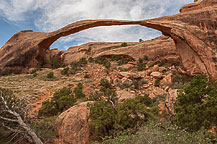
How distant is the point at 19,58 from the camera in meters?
15.6

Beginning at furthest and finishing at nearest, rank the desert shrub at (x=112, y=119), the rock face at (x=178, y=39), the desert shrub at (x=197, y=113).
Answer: the rock face at (x=178, y=39)
the desert shrub at (x=112, y=119)
the desert shrub at (x=197, y=113)

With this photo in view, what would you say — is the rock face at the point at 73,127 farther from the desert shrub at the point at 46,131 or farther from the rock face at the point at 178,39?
the rock face at the point at 178,39

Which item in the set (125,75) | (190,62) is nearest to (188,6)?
(190,62)

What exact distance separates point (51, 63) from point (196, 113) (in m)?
20.2

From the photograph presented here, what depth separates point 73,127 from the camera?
14.8ft

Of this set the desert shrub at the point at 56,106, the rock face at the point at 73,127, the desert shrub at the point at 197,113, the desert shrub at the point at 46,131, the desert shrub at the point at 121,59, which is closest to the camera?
the desert shrub at the point at 197,113

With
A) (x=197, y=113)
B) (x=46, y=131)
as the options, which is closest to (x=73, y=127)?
(x=46, y=131)

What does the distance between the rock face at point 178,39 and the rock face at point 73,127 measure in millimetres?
9196

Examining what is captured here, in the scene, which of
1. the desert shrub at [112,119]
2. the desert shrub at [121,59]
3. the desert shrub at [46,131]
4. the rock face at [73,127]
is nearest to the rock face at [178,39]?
the desert shrub at [121,59]

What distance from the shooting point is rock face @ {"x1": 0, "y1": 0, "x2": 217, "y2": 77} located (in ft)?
31.1

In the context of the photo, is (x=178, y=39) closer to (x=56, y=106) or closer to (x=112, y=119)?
(x=112, y=119)

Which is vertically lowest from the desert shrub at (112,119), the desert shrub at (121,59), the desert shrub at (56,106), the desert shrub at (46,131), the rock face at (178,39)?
the desert shrub at (56,106)

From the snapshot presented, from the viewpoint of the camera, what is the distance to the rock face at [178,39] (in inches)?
373

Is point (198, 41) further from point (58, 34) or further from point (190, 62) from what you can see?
point (58, 34)
